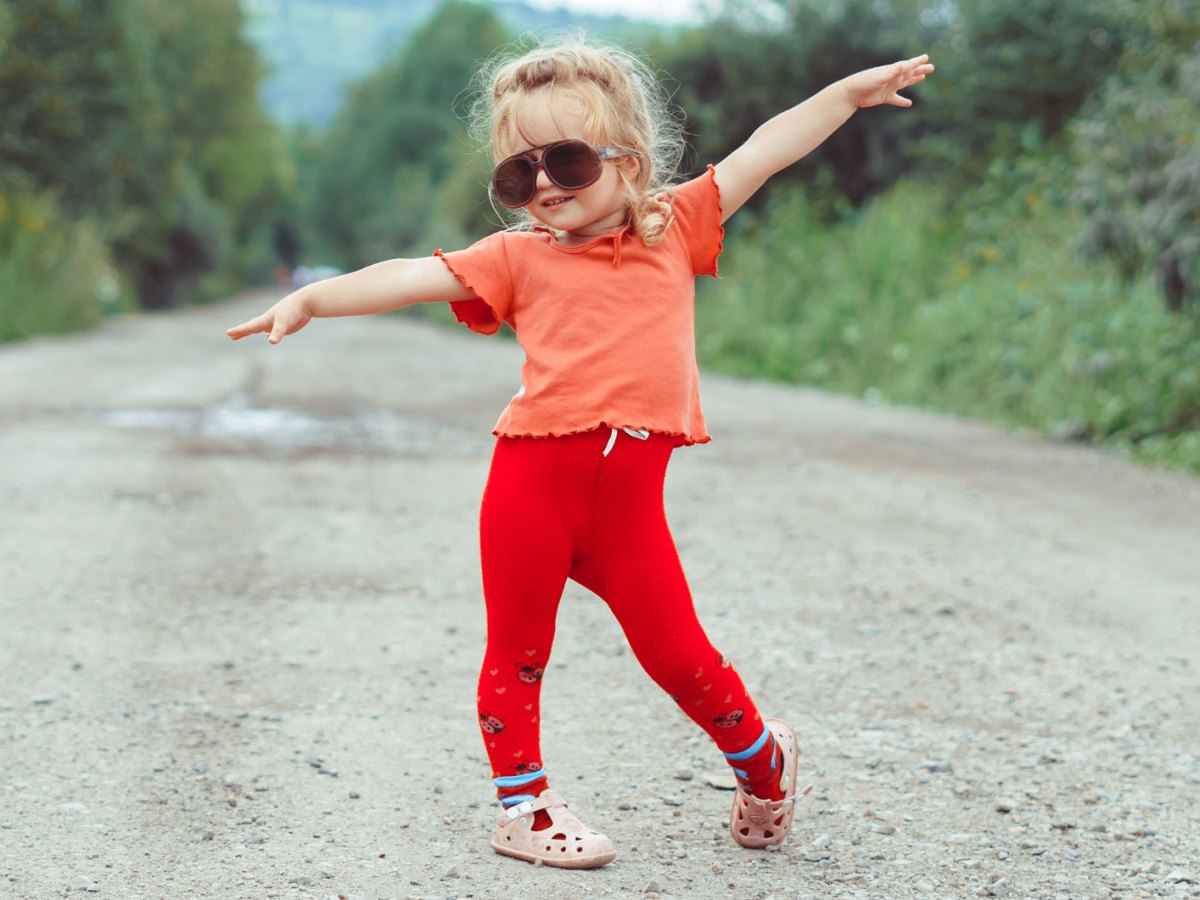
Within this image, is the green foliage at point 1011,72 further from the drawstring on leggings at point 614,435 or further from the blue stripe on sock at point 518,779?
the blue stripe on sock at point 518,779

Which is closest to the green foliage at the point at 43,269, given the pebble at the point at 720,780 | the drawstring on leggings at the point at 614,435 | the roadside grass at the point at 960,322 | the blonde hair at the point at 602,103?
the roadside grass at the point at 960,322

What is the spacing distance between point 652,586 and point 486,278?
0.65 metres

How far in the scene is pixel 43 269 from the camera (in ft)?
71.4

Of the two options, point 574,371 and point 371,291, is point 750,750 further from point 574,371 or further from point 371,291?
point 371,291

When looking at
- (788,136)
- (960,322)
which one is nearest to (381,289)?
(788,136)

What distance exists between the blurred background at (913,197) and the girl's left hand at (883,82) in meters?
0.50

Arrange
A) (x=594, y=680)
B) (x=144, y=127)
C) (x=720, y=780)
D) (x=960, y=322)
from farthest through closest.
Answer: (x=144, y=127), (x=960, y=322), (x=594, y=680), (x=720, y=780)

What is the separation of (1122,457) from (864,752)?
19.0 feet

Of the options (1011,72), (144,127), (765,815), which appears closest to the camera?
(765,815)

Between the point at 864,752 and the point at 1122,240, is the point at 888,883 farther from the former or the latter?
the point at 1122,240

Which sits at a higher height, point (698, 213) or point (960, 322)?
point (698, 213)

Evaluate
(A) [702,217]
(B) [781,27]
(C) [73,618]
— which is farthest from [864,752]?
(B) [781,27]

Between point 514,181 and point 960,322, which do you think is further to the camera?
point 960,322

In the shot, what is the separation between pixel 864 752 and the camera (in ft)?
11.5
